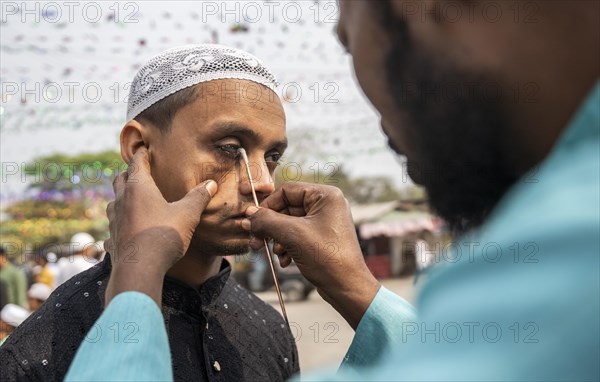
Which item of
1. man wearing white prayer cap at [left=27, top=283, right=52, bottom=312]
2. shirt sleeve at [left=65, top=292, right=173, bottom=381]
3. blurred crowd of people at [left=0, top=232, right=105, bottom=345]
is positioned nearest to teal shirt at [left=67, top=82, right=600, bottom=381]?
shirt sleeve at [left=65, top=292, right=173, bottom=381]

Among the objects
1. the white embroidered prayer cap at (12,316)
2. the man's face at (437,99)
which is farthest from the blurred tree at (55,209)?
the man's face at (437,99)

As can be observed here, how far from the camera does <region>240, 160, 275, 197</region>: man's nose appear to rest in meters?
2.58

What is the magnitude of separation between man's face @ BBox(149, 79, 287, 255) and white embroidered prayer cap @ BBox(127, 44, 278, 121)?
0.05 meters

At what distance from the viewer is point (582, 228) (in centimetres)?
89

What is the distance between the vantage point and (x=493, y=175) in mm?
1229

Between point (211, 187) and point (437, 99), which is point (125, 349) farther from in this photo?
point (211, 187)

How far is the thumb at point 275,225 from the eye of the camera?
2336mm

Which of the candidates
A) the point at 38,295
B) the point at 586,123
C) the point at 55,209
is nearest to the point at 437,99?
the point at 586,123

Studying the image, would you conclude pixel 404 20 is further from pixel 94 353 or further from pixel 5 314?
pixel 5 314

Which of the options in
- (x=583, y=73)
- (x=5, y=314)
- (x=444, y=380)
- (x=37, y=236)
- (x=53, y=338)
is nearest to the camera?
(x=444, y=380)

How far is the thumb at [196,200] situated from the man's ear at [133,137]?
1.55 feet

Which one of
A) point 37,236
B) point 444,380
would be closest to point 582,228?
point 444,380

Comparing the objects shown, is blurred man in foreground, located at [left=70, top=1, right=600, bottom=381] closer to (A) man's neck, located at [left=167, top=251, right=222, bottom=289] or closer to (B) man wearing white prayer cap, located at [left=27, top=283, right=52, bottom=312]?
(A) man's neck, located at [left=167, top=251, right=222, bottom=289]

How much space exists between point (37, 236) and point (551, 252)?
1571 inches
